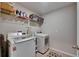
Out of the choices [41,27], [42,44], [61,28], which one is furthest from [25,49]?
[61,28]

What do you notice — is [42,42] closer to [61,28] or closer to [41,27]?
[41,27]

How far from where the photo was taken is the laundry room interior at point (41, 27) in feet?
2.75

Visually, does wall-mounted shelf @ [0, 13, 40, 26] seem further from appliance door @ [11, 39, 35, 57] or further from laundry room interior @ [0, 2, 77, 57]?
appliance door @ [11, 39, 35, 57]

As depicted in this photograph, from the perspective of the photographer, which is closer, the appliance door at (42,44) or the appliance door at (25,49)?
the appliance door at (25,49)

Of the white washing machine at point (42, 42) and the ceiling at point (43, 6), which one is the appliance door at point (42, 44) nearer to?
the white washing machine at point (42, 42)

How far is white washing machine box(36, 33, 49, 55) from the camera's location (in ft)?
2.99

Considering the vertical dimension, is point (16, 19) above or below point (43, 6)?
below

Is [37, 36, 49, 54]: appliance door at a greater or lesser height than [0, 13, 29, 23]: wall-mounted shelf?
lesser

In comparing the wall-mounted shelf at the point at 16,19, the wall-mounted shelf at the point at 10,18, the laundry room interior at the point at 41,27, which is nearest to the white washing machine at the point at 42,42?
the laundry room interior at the point at 41,27

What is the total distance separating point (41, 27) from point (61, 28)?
271 millimetres

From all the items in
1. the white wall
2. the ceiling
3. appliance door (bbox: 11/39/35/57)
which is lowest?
appliance door (bbox: 11/39/35/57)

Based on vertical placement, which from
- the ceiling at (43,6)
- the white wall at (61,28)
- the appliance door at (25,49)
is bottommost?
the appliance door at (25,49)

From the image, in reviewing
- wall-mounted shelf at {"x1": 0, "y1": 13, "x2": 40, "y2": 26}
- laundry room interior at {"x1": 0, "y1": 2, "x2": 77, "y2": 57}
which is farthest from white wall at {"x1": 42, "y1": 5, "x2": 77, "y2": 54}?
wall-mounted shelf at {"x1": 0, "y1": 13, "x2": 40, "y2": 26}

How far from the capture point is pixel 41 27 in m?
0.93
